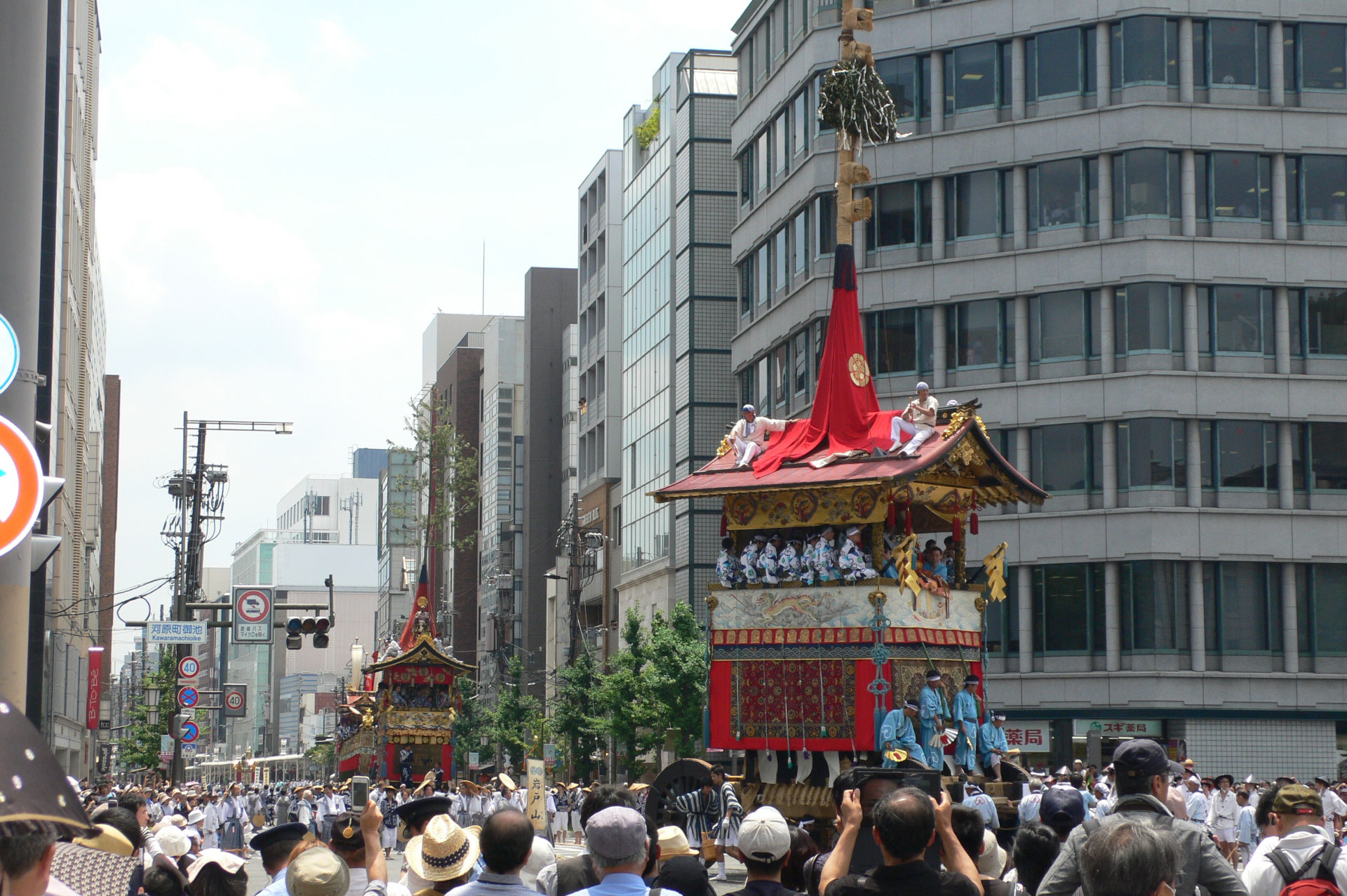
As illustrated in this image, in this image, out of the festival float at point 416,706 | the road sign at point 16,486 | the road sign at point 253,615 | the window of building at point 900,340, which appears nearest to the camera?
the road sign at point 16,486

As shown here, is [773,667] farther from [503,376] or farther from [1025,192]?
[503,376]

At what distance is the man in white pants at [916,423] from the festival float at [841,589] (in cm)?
7

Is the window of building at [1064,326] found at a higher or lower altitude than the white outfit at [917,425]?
higher

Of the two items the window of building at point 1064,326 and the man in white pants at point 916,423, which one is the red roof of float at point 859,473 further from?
the window of building at point 1064,326

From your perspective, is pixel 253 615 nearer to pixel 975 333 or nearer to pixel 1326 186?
pixel 975 333

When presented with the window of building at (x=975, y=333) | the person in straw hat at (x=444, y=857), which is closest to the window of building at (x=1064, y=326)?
the window of building at (x=975, y=333)

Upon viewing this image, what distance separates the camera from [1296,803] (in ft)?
26.2

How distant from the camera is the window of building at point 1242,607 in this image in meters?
42.1

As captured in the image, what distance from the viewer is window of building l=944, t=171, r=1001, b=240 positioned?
4541cm

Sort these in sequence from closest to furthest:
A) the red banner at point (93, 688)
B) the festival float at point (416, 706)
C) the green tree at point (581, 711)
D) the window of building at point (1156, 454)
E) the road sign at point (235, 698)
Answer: the window of building at point (1156, 454) → the road sign at point (235, 698) → the green tree at point (581, 711) → the festival float at point (416, 706) → the red banner at point (93, 688)

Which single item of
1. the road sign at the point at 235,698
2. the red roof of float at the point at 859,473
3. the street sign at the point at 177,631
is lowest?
the road sign at the point at 235,698

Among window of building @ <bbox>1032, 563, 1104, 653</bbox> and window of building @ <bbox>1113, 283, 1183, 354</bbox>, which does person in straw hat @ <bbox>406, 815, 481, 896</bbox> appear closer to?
window of building @ <bbox>1032, 563, 1104, 653</bbox>

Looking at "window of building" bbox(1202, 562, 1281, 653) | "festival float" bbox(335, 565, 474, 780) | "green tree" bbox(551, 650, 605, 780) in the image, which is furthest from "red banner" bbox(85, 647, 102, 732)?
"window of building" bbox(1202, 562, 1281, 653)

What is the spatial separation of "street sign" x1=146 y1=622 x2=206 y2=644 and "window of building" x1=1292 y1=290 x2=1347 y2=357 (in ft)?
95.4
